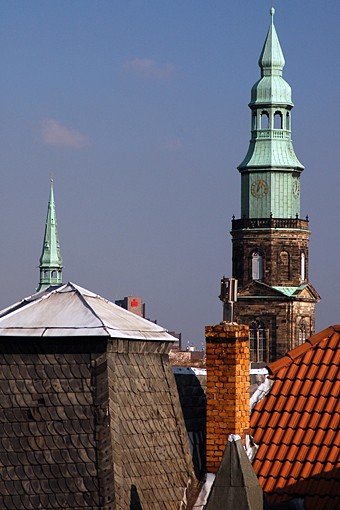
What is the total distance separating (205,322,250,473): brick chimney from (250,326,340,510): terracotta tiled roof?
68 cm

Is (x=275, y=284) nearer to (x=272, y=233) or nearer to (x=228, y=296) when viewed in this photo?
(x=272, y=233)

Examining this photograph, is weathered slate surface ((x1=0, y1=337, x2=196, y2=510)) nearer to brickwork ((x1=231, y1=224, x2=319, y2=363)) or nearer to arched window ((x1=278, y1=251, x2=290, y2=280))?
brickwork ((x1=231, y1=224, x2=319, y2=363))

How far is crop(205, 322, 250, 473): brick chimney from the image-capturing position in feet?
63.8

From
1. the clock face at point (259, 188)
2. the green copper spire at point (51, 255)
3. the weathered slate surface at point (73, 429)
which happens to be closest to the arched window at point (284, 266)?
the clock face at point (259, 188)

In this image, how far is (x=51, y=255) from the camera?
133375mm

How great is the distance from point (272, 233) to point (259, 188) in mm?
3340

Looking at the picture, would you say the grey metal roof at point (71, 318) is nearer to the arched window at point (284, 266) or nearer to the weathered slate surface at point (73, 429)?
the weathered slate surface at point (73, 429)

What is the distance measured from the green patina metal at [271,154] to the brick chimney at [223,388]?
327 ft

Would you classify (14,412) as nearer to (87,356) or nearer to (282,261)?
(87,356)

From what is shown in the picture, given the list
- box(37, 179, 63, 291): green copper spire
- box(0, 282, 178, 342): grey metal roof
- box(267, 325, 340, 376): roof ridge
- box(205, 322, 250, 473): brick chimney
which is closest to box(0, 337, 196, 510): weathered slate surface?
box(0, 282, 178, 342): grey metal roof

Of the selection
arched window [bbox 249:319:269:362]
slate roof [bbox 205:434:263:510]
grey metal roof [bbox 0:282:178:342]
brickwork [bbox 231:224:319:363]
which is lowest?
slate roof [bbox 205:434:263:510]

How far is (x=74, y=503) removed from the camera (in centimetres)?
1802

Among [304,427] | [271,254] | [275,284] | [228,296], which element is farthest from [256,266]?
[304,427]

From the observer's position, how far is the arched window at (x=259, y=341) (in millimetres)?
118812
